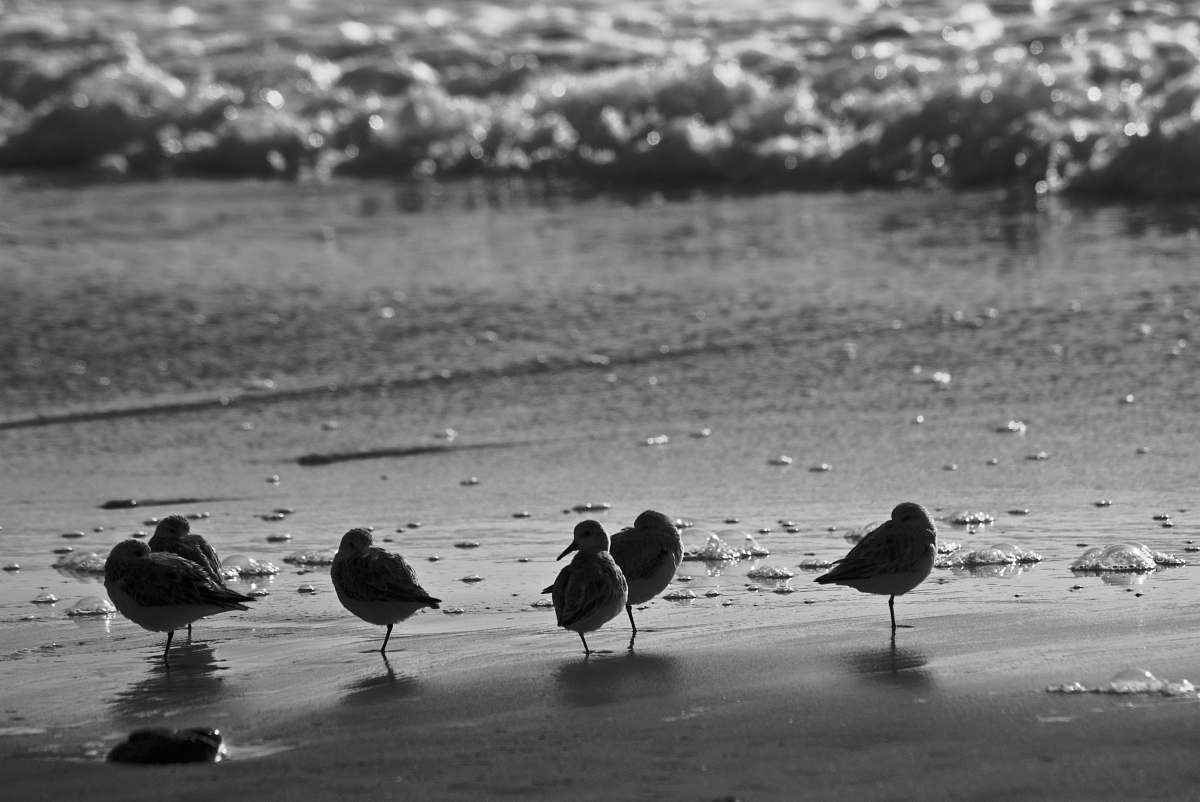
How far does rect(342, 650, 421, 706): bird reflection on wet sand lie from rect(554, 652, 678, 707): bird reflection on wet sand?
40cm

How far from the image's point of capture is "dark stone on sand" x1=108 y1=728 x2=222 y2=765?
13.6 ft

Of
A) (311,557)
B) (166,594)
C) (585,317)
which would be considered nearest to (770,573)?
(311,557)

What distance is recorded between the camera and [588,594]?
509 centimetres

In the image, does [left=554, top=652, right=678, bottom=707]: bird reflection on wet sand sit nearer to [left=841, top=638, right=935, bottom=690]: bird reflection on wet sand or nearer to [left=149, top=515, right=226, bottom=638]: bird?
[left=841, top=638, right=935, bottom=690]: bird reflection on wet sand

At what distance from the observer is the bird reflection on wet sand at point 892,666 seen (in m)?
4.63

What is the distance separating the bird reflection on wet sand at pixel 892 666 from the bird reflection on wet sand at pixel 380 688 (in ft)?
3.87

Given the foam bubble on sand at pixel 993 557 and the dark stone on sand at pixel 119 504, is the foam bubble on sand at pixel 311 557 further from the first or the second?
the foam bubble on sand at pixel 993 557

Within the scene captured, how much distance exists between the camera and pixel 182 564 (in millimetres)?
5266

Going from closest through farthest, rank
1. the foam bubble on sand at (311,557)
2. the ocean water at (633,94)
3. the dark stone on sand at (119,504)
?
the foam bubble on sand at (311,557), the dark stone on sand at (119,504), the ocean water at (633,94)

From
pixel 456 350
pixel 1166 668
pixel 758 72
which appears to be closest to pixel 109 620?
pixel 1166 668

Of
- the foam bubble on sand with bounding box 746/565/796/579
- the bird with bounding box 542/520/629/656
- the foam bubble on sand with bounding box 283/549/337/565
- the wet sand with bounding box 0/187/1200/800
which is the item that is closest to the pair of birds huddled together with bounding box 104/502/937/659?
the bird with bounding box 542/520/629/656

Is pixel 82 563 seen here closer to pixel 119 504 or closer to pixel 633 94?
pixel 119 504

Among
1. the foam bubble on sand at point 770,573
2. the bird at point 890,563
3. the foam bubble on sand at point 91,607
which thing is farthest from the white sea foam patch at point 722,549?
the foam bubble on sand at point 91,607

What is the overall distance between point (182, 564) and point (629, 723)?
160 centimetres
